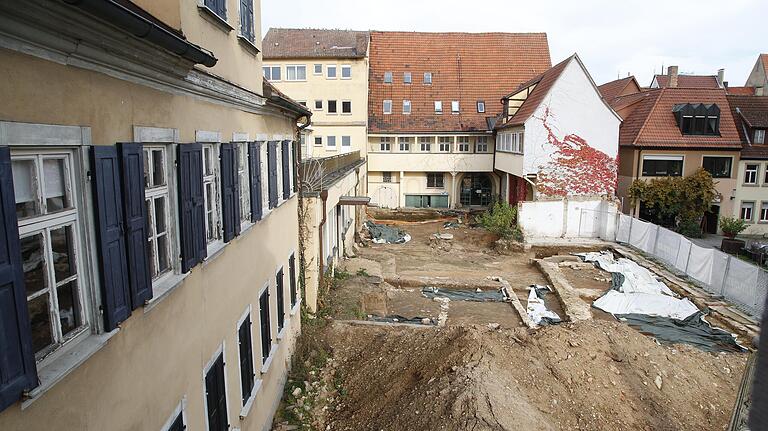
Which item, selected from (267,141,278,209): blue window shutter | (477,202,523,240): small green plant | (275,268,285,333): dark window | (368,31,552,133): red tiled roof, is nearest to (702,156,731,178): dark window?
(477,202,523,240): small green plant

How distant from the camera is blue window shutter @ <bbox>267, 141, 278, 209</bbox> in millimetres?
9414

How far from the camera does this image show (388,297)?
18.0 m

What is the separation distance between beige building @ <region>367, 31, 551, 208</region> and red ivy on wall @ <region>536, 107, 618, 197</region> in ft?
30.1

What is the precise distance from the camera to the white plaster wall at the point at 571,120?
26.1m

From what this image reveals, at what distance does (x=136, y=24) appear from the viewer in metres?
3.37

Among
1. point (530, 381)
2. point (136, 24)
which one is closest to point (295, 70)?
point (530, 381)

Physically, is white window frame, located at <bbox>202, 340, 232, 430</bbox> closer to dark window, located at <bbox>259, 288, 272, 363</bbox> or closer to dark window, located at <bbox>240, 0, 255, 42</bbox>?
dark window, located at <bbox>259, 288, 272, 363</bbox>

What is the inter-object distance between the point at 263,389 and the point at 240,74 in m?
5.25

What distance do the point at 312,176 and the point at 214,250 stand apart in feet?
27.9

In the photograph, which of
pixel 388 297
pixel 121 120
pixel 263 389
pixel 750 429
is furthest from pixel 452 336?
pixel 750 429

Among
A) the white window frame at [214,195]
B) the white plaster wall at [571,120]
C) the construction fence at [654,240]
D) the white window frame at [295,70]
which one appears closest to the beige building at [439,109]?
the white window frame at [295,70]

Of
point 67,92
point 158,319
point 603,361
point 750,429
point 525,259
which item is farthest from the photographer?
point 525,259

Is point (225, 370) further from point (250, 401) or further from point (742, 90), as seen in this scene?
point (742, 90)

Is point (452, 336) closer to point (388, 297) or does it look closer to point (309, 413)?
point (309, 413)
